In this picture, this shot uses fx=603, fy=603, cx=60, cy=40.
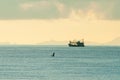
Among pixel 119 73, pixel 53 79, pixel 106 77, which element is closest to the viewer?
pixel 53 79

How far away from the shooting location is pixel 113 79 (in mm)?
131750

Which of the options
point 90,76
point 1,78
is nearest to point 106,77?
point 90,76

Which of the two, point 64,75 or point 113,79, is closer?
point 113,79

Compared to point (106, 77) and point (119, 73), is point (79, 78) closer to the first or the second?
point (106, 77)

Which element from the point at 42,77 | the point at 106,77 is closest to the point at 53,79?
the point at 42,77

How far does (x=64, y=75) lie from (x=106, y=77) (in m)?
10.4

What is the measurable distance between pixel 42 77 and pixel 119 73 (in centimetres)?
2476

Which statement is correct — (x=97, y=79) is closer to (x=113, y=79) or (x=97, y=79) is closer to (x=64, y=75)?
(x=113, y=79)

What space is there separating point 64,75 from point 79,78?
29.1 feet

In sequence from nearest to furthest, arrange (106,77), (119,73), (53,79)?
1. (53,79)
2. (106,77)
3. (119,73)

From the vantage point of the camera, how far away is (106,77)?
13638 cm

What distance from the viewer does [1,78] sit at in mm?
131500

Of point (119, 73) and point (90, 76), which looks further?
point (119, 73)

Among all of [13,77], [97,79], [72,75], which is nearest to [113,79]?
[97,79]
